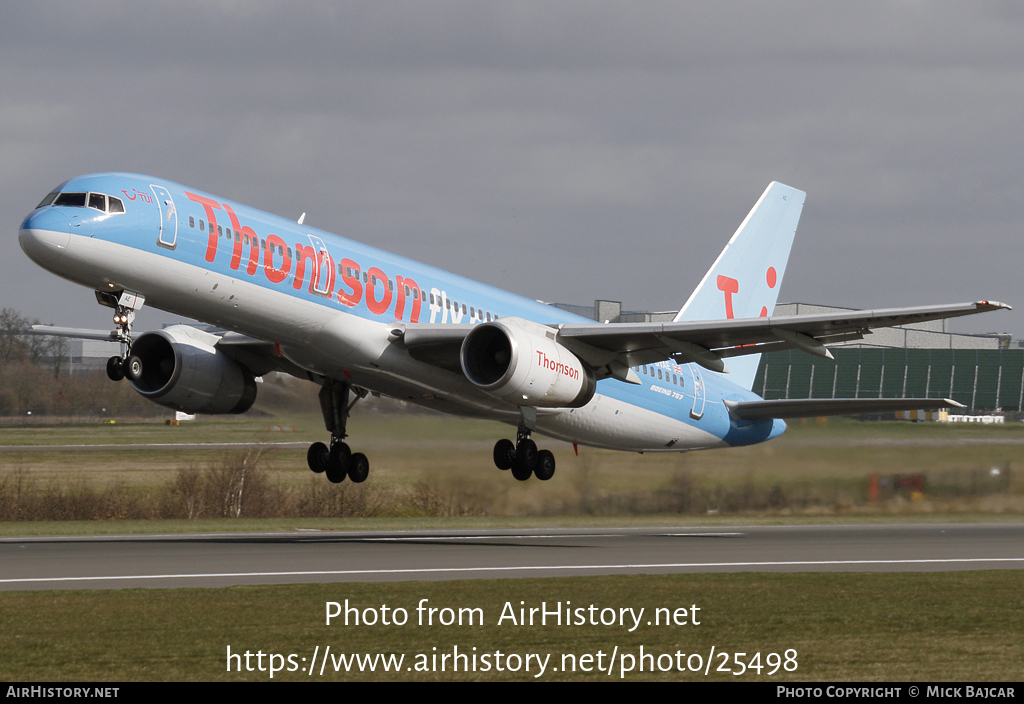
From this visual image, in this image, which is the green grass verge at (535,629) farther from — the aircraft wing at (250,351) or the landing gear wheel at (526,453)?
the aircraft wing at (250,351)

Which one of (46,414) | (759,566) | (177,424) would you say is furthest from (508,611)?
(177,424)

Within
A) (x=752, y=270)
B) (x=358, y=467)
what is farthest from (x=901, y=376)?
(x=358, y=467)

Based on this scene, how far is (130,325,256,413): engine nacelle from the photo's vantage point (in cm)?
3206

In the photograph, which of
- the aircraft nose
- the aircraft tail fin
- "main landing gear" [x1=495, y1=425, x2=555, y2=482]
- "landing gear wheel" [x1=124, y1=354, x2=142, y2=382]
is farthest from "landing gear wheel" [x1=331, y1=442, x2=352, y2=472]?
the aircraft nose

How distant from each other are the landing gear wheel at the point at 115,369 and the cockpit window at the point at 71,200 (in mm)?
3171

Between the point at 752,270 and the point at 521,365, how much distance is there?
625 inches

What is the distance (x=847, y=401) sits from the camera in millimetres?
34562

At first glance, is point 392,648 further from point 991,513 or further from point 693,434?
point 991,513

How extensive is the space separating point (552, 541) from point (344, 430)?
656cm

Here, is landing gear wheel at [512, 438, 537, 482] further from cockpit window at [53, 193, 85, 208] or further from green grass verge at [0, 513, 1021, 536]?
cockpit window at [53, 193, 85, 208]

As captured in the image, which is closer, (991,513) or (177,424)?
(991,513)

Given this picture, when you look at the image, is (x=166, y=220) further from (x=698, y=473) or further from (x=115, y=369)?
(x=698, y=473)

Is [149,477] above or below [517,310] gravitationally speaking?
below

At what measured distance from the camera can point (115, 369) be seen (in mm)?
24609
